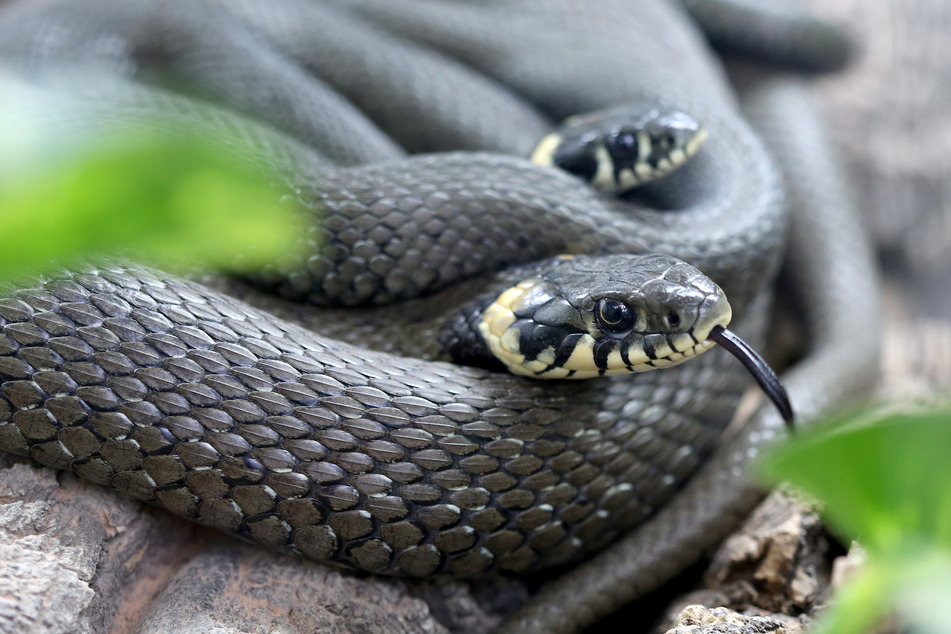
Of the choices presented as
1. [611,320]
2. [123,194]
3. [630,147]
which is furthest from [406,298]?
[123,194]

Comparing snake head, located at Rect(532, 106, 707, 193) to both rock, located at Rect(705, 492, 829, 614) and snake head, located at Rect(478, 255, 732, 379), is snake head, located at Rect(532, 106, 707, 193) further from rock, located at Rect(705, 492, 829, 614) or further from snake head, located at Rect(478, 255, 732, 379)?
rock, located at Rect(705, 492, 829, 614)

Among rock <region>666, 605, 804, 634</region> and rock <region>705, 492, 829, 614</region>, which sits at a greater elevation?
rock <region>666, 605, 804, 634</region>

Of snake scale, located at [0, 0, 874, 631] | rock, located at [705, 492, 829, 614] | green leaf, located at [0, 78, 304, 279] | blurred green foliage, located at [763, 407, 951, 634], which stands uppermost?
green leaf, located at [0, 78, 304, 279]

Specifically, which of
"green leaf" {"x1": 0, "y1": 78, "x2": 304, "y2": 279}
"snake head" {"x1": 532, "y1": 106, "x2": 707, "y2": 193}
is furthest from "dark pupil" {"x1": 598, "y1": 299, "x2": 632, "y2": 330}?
"green leaf" {"x1": 0, "y1": 78, "x2": 304, "y2": 279}

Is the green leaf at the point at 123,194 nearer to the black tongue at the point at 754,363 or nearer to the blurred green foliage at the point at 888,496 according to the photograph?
the blurred green foliage at the point at 888,496

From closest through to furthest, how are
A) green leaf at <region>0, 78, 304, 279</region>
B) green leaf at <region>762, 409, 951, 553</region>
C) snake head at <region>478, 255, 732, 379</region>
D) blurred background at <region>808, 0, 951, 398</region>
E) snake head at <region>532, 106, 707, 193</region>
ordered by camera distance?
green leaf at <region>0, 78, 304, 279</region>, green leaf at <region>762, 409, 951, 553</region>, snake head at <region>478, 255, 732, 379</region>, snake head at <region>532, 106, 707, 193</region>, blurred background at <region>808, 0, 951, 398</region>

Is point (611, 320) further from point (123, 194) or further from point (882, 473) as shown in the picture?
point (123, 194)

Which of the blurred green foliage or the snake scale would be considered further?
the snake scale

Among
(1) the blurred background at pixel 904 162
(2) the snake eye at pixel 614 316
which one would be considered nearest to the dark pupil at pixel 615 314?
(2) the snake eye at pixel 614 316
